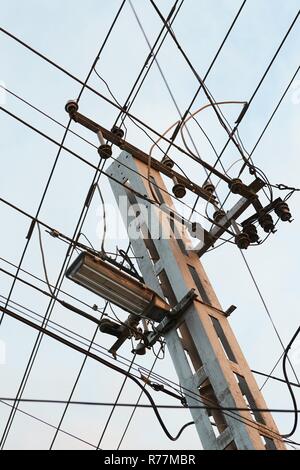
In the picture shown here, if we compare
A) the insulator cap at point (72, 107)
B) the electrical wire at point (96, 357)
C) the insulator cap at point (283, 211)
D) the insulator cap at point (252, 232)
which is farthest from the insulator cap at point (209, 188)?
the electrical wire at point (96, 357)

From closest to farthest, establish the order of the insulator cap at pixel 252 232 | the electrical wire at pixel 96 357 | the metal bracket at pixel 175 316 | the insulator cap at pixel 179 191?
1. the electrical wire at pixel 96 357
2. the metal bracket at pixel 175 316
3. the insulator cap at pixel 252 232
4. the insulator cap at pixel 179 191

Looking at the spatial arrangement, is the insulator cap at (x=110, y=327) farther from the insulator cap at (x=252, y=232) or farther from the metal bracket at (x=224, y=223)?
the insulator cap at (x=252, y=232)

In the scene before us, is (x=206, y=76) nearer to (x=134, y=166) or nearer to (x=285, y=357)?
(x=134, y=166)

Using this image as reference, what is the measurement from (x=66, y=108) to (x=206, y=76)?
1607mm

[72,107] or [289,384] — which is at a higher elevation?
[72,107]

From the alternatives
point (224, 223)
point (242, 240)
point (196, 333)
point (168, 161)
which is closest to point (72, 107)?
point (168, 161)

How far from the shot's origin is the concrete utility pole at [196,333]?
22.7ft

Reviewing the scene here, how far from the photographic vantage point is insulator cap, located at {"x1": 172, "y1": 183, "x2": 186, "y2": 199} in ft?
28.6

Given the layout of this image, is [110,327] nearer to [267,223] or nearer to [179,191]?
[179,191]

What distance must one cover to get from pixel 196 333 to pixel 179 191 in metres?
1.78

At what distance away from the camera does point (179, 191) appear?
8711 mm

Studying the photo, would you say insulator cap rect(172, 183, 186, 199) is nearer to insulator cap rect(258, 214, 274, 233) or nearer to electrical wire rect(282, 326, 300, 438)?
insulator cap rect(258, 214, 274, 233)

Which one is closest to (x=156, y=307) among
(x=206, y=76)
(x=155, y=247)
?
(x=155, y=247)

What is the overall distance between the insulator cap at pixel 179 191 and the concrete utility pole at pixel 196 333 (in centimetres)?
12
